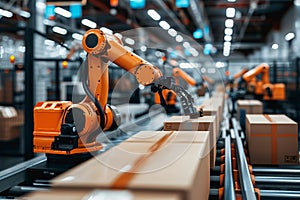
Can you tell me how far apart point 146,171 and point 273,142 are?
2.70 metres

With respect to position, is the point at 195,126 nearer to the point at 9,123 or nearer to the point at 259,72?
the point at 9,123

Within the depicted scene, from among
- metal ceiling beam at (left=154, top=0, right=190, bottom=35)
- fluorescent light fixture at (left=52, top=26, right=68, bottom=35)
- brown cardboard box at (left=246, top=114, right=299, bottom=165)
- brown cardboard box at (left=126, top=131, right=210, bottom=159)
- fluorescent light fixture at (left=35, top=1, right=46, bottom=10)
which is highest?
metal ceiling beam at (left=154, top=0, right=190, bottom=35)

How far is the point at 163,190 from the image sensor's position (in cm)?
159

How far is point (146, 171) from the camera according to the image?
76.8 inches

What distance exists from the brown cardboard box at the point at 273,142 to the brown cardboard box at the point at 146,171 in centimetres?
187

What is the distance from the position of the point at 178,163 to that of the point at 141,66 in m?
1.79

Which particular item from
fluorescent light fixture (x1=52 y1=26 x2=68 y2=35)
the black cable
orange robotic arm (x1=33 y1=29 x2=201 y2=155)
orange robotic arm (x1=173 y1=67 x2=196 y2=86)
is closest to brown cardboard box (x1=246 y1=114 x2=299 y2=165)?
orange robotic arm (x1=33 y1=29 x2=201 y2=155)

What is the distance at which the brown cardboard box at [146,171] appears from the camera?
166cm

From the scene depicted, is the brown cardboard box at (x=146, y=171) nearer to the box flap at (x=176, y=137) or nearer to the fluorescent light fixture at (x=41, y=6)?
the box flap at (x=176, y=137)

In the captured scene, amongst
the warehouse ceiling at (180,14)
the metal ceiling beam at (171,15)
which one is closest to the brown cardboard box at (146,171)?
the warehouse ceiling at (180,14)

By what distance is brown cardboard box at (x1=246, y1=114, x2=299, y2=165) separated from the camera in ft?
13.8

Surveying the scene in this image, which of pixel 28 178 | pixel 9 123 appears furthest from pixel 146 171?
pixel 9 123

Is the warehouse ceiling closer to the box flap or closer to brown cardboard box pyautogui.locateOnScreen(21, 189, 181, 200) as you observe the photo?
the box flap

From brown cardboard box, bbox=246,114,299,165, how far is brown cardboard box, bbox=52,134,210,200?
6.15ft
